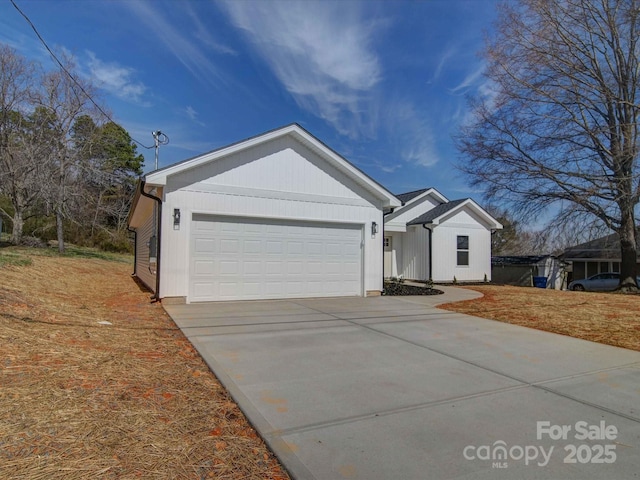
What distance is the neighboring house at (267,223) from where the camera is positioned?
9.04 meters

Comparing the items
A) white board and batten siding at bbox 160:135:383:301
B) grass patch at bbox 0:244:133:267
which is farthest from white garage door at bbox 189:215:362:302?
grass patch at bbox 0:244:133:267

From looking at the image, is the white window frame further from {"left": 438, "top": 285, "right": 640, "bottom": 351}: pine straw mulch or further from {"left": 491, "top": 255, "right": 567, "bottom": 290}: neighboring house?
{"left": 491, "top": 255, "right": 567, "bottom": 290}: neighboring house

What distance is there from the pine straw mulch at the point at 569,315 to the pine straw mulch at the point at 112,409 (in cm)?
588

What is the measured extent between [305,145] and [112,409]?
8691 mm

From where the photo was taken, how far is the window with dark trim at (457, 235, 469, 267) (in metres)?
18.2

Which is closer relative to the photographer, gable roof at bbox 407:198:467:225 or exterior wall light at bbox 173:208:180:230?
exterior wall light at bbox 173:208:180:230

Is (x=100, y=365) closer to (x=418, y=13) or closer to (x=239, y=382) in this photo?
(x=239, y=382)

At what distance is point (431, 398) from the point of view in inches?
140

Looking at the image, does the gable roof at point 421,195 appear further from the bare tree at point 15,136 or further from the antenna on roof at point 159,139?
the bare tree at point 15,136

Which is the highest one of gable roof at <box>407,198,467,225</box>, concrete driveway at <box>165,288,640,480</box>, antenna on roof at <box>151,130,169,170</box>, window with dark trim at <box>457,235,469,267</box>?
antenna on roof at <box>151,130,169,170</box>

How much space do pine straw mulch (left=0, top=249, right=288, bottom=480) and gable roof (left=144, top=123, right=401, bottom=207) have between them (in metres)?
3.95

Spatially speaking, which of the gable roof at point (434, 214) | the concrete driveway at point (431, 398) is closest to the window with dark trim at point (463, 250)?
the gable roof at point (434, 214)

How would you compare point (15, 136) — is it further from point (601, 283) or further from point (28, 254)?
point (601, 283)

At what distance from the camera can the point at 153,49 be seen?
11961mm
